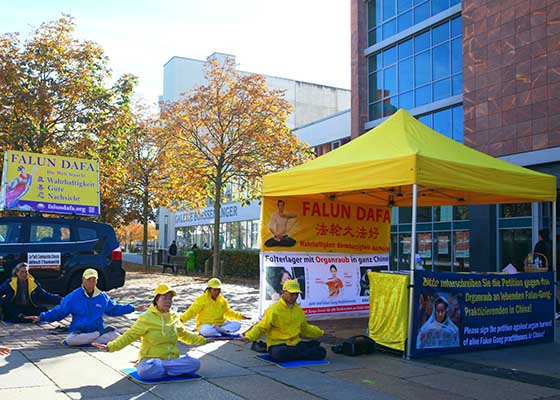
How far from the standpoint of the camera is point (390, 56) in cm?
2470

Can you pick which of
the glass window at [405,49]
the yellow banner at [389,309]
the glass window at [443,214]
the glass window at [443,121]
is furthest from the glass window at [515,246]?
the yellow banner at [389,309]

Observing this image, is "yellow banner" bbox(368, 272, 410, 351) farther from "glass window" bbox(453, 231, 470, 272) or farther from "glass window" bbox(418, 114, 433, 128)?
"glass window" bbox(418, 114, 433, 128)

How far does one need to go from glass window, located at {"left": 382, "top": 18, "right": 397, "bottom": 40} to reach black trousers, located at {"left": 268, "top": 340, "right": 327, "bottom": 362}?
19355 millimetres

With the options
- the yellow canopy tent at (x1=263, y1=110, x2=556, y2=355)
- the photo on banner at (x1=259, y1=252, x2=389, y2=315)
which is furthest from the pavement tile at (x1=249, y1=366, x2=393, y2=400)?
the photo on banner at (x1=259, y1=252, x2=389, y2=315)

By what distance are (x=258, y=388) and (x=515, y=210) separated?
47.0 feet

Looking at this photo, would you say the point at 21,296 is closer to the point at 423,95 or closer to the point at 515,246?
the point at 515,246

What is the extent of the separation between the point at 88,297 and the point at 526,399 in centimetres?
578

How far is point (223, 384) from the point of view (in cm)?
649

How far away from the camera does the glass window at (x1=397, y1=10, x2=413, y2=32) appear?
23.6m

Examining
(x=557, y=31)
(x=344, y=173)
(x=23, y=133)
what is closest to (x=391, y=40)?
(x=557, y=31)

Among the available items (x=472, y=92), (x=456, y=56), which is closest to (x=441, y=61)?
(x=456, y=56)

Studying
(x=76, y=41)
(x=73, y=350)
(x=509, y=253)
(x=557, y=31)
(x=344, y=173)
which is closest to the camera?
(x=73, y=350)

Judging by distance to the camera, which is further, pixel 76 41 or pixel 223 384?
pixel 76 41

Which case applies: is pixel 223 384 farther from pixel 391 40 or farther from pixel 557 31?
pixel 391 40
